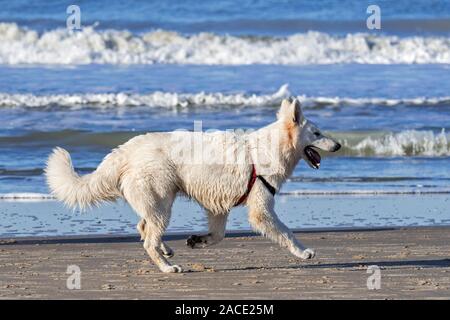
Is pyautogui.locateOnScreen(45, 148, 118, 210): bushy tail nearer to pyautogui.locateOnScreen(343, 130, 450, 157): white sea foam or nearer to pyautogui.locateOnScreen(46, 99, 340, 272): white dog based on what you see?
pyautogui.locateOnScreen(46, 99, 340, 272): white dog

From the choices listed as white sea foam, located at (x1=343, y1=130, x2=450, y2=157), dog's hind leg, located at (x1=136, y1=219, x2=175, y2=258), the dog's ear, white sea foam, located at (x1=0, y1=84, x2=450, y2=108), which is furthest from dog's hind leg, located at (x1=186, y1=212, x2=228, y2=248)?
white sea foam, located at (x1=0, y1=84, x2=450, y2=108)

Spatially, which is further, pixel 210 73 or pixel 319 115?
pixel 210 73

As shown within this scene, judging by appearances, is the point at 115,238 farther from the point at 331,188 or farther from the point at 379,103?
the point at 379,103

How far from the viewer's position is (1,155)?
1648 cm

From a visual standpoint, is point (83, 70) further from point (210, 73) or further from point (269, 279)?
point (269, 279)

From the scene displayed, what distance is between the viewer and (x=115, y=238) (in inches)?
419

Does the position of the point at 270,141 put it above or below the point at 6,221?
above

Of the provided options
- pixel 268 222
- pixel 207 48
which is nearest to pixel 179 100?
pixel 207 48

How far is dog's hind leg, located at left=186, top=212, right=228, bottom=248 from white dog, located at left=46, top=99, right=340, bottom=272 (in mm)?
91

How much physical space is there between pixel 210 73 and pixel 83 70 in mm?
3237

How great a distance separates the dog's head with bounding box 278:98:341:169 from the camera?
8.88 meters
